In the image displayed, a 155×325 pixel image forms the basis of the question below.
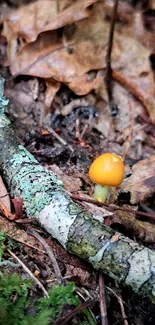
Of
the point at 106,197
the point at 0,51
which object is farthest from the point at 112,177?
the point at 0,51

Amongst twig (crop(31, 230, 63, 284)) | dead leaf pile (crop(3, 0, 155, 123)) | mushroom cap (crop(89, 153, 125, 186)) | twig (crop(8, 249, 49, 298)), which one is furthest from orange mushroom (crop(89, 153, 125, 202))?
dead leaf pile (crop(3, 0, 155, 123))

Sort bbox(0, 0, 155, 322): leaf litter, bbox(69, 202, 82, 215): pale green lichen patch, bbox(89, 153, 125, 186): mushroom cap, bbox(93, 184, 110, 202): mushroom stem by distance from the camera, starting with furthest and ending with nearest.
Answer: bbox(0, 0, 155, 322): leaf litter < bbox(93, 184, 110, 202): mushroom stem < bbox(89, 153, 125, 186): mushroom cap < bbox(69, 202, 82, 215): pale green lichen patch

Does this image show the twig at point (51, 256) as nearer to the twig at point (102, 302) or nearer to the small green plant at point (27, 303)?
the small green plant at point (27, 303)

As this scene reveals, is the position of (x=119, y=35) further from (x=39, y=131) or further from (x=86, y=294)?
(x=86, y=294)

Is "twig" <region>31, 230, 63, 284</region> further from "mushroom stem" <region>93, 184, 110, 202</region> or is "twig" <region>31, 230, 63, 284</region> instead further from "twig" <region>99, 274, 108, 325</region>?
"mushroom stem" <region>93, 184, 110, 202</region>

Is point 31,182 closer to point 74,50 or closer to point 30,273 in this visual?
point 30,273

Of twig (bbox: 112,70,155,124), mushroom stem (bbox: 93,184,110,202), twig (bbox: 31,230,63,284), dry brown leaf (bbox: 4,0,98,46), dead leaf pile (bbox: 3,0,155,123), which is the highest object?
dry brown leaf (bbox: 4,0,98,46)

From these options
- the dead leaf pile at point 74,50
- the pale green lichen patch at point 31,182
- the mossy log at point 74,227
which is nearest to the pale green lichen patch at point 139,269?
the mossy log at point 74,227

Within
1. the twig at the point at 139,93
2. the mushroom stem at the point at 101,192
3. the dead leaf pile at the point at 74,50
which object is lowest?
the mushroom stem at the point at 101,192
